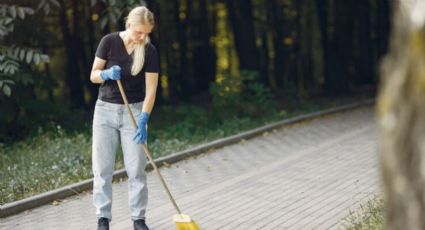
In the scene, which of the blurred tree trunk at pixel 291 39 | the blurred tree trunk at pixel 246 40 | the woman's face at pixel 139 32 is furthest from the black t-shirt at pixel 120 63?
the blurred tree trunk at pixel 291 39

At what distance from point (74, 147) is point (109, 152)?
5.78 m

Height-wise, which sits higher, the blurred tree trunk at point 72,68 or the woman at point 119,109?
the woman at point 119,109

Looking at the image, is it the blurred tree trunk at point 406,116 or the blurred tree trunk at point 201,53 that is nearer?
the blurred tree trunk at point 406,116

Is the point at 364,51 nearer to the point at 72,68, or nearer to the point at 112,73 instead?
the point at 72,68

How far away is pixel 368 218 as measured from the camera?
23.1 feet

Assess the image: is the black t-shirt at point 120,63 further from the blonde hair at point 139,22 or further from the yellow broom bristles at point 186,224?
the yellow broom bristles at point 186,224

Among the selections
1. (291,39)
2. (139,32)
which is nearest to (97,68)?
(139,32)

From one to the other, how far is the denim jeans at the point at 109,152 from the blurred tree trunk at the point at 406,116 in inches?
168

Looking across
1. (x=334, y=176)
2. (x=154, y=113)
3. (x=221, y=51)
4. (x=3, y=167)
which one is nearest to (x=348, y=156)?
(x=334, y=176)

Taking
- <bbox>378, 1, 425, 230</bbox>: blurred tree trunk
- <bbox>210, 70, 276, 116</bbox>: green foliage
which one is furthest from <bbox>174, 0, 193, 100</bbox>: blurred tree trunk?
<bbox>378, 1, 425, 230</bbox>: blurred tree trunk

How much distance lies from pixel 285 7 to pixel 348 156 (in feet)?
71.2

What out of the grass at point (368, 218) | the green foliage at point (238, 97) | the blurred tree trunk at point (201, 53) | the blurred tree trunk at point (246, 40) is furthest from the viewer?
the blurred tree trunk at point (201, 53)

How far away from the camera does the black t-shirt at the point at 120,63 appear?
706 centimetres

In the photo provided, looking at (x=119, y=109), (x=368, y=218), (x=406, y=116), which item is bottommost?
(x=368, y=218)
